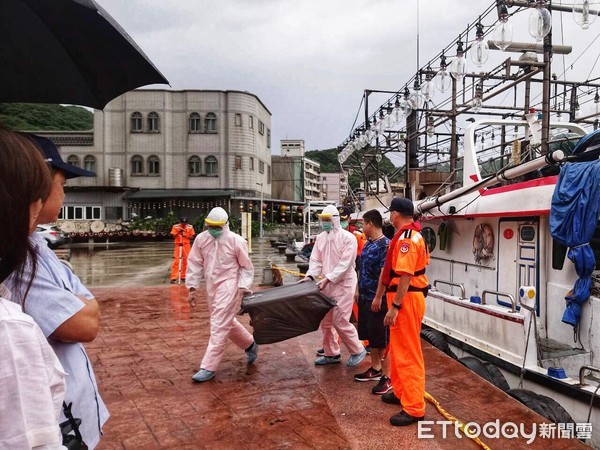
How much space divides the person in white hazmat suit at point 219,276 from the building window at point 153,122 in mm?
28631

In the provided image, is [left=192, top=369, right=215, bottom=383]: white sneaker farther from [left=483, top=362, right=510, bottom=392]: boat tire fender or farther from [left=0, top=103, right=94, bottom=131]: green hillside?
[left=0, top=103, right=94, bottom=131]: green hillside

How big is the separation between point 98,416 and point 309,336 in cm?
463

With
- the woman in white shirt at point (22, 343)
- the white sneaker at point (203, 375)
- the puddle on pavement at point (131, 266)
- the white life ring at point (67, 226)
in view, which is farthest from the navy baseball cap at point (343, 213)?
the white life ring at point (67, 226)

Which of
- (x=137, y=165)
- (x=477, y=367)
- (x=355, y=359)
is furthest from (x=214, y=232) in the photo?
(x=137, y=165)

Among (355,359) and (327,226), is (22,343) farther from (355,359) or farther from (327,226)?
(355,359)

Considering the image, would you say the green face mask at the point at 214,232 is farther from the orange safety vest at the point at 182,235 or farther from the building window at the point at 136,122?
the building window at the point at 136,122

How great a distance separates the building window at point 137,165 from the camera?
101ft

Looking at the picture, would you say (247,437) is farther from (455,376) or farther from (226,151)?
(226,151)

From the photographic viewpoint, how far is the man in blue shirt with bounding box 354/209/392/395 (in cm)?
423

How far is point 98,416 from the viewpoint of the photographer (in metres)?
1.63

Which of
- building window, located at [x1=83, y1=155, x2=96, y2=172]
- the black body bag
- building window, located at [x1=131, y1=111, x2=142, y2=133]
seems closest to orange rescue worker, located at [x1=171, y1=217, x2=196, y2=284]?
the black body bag

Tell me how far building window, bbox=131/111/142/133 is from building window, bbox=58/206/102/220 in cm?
608

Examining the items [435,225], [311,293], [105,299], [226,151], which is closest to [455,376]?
[311,293]

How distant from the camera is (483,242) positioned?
614 centimetres
